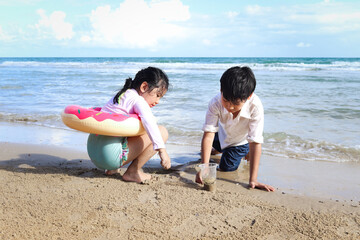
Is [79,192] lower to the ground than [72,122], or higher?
lower

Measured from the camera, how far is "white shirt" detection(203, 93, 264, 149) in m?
3.08

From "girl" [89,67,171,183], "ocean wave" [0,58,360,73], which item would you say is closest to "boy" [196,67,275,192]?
→ "girl" [89,67,171,183]

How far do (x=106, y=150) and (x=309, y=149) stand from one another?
275 centimetres

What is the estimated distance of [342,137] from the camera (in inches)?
190

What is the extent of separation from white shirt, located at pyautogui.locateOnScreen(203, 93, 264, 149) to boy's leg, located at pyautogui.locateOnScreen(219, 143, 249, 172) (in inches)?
2.2

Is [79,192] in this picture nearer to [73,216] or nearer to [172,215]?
[73,216]

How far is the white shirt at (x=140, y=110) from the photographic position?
2.85 meters

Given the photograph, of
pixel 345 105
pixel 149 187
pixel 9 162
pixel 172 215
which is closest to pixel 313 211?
pixel 172 215

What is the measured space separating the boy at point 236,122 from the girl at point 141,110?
49 cm

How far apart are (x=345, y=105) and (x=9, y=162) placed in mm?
6542

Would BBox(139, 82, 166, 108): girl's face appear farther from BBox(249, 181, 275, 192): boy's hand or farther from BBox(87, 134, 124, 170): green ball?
BBox(249, 181, 275, 192): boy's hand

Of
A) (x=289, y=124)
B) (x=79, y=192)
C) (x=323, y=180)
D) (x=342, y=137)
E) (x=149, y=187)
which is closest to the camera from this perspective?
(x=79, y=192)

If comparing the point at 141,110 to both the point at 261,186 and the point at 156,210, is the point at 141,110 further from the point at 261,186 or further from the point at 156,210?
the point at 261,186

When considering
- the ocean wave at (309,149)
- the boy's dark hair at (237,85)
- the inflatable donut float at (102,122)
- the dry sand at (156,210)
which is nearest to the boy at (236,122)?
the boy's dark hair at (237,85)
